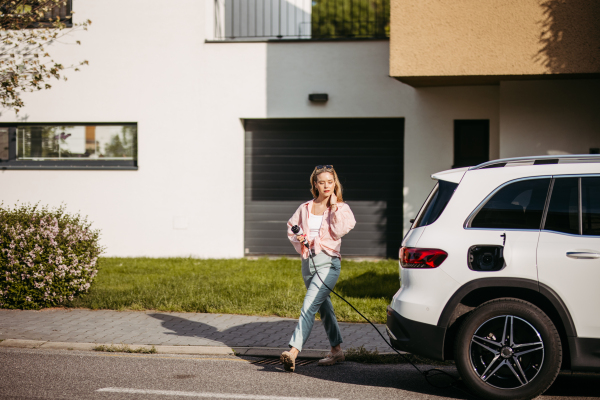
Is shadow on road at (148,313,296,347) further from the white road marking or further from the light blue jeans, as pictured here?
the white road marking

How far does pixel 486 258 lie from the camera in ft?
15.5

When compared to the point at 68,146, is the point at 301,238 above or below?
below

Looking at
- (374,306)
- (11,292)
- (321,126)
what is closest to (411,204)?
(321,126)

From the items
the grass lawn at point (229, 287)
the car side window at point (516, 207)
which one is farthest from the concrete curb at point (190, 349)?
the car side window at point (516, 207)

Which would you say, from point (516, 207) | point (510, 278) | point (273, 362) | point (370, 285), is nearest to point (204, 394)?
point (273, 362)

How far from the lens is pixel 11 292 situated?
852 centimetres

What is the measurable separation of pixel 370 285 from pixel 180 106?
6.06m

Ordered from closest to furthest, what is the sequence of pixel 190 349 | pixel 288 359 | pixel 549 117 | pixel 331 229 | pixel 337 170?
pixel 288 359
pixel 331 229
pixel 190 349
pixel 549 117
pixel 337 170

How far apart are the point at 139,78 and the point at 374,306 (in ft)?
25.7

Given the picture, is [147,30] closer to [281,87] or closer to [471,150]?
[281,87]

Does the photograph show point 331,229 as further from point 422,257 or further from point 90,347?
point 90,347

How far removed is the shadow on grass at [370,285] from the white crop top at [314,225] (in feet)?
11.3

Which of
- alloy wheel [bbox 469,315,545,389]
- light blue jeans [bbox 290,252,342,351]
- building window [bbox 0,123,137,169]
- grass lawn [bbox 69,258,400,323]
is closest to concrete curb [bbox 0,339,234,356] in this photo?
light blue jeans [bbox 290,252,342,351]

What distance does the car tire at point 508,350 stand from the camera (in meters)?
4.61
